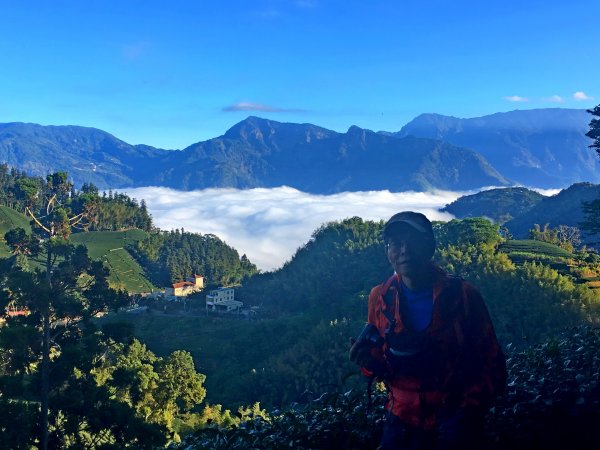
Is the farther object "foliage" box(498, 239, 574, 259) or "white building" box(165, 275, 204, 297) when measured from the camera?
"white building" box(165, 275, 204, 297)

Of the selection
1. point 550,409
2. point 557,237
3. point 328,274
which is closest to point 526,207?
point 557,237

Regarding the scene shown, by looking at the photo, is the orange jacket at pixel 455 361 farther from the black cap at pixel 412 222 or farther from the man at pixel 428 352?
the black cap at pixel 412 222

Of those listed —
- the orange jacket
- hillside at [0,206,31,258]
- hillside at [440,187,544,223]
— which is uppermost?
hillside at [440,187,544,223]

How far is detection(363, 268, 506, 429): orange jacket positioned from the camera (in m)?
3.22

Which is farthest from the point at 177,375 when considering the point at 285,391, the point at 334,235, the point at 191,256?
the point at 191,256

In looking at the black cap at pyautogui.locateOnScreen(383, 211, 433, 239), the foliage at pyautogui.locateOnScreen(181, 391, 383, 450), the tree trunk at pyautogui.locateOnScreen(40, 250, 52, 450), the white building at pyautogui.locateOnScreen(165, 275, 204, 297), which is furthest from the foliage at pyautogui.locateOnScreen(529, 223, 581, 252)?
the black cap at pyautogui.locateOnScreen(383, 211, 433, 239)

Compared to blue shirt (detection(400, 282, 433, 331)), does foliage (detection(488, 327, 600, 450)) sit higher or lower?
lower

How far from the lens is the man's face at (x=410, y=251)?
344 centimetres

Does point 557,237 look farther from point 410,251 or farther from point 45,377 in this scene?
point 410,251

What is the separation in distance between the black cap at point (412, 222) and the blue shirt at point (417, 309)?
40 centimetres

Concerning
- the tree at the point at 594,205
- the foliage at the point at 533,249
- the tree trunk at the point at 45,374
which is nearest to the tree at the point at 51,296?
the tree trunk at the point at 45,374

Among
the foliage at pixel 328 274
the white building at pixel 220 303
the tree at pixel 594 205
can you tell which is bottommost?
the white building at pixel 220 303

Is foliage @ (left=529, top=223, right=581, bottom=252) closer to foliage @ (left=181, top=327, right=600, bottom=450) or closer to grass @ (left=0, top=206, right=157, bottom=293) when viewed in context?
foliage @ (left=181, top=327, right=600, bottom=450)

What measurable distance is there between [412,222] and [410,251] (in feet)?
0.63
